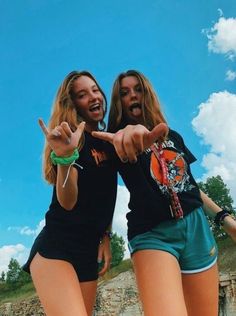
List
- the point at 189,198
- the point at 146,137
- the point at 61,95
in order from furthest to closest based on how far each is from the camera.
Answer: the point at 61,95, the point at 189,198, the point at 146,137

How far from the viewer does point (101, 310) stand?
15484 millimetres

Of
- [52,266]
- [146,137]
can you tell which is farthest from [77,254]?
[146,137]

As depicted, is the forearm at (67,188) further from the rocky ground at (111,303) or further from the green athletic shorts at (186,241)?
the rocky ground at (111,303)

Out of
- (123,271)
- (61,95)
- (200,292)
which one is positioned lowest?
(200,292)

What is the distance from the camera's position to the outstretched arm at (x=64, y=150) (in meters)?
1.90

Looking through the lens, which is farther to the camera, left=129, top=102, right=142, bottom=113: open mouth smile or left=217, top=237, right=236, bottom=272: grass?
left=217, top=237, right=236, bottom=272: grass

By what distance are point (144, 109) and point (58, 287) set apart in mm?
1082

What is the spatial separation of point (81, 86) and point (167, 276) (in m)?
1.20

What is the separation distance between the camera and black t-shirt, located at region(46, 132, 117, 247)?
227cm

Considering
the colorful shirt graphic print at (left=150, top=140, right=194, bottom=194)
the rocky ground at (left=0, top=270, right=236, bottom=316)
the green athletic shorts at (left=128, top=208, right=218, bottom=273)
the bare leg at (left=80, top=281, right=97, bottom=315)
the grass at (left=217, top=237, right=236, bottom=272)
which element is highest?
the grass at (left=217, top=237, right=236, bottom=272)

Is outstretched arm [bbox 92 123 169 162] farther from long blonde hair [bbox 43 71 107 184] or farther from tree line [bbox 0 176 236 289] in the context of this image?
tree line [bbox 0 176 236 289]

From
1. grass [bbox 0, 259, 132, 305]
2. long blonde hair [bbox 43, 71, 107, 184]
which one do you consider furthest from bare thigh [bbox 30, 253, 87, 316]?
grass [bbox 0, 259, 132, 305]

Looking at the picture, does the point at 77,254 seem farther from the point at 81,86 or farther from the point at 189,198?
the point at 81,86

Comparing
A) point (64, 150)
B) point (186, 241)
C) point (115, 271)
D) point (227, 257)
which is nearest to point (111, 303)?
point (115, 271)
